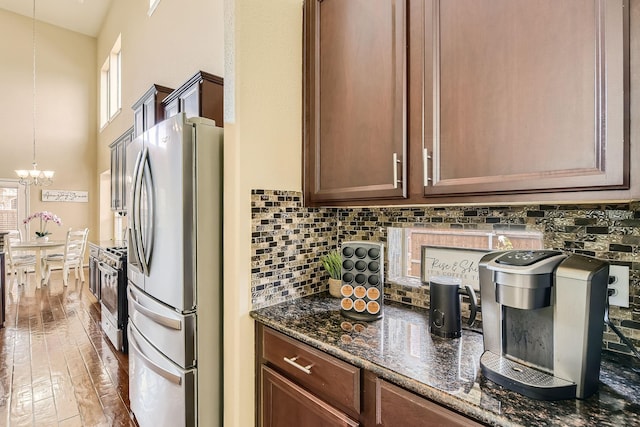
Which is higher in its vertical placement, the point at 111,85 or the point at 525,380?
the point at 111,85

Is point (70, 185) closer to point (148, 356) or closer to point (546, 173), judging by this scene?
point (148, 356)

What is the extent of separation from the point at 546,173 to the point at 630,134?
19 cm

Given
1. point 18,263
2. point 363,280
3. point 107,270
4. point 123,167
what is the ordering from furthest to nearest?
point 18,263, point 123,167, point 107,270, point 363,280

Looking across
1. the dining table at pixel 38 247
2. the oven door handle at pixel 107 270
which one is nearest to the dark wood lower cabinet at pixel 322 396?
the oven door handle at pixel 107 270

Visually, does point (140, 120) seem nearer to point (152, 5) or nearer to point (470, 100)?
point (152, 5)

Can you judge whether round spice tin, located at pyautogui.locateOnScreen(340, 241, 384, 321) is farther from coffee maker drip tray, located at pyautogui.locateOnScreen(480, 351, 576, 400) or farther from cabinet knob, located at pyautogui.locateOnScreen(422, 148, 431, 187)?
coffee maker drip tray, located at pyautogui.locateOnScreen(480, 351, 576, 400)

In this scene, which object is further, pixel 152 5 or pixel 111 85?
pixel 111 85

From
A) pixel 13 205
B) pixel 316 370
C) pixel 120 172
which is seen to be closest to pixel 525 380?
pixel 316 370

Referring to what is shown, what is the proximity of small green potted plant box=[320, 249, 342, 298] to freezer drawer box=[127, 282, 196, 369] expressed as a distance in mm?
671

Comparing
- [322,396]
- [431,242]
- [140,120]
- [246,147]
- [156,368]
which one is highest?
[140,120]

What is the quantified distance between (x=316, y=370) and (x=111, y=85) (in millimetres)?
8016

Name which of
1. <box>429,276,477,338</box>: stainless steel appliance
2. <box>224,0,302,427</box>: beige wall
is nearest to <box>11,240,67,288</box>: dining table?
<box>224,0,302,427</box>: beige wall

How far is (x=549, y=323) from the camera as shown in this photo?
851mm

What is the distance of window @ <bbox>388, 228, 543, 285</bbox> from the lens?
122 cm
